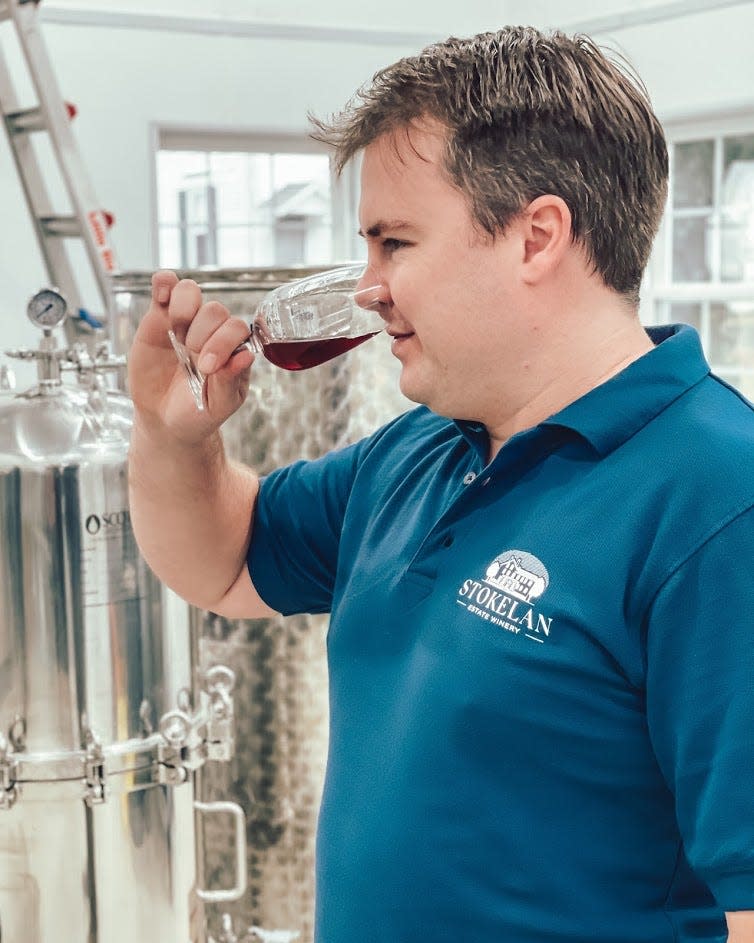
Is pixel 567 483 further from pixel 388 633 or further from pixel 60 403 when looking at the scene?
pixel 60 403

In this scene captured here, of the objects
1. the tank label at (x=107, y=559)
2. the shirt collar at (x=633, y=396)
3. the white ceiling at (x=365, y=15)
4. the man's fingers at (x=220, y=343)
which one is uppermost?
the white ceiling at (x=365, y=15)

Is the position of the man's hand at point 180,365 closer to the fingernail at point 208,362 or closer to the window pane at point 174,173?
the fingernail at point 208,362

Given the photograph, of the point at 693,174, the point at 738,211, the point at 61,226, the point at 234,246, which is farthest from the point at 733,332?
the point at 61,226

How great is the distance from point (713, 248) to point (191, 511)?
15.0 feet

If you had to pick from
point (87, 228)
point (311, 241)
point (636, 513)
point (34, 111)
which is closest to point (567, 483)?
point (636, 513)

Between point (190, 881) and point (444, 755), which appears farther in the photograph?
point (190, 881)

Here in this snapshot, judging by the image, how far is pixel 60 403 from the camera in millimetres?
1923

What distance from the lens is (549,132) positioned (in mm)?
1054

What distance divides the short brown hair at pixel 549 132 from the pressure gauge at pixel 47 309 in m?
1.08

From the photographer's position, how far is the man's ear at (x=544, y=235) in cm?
106

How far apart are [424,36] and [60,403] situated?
4.31 metres

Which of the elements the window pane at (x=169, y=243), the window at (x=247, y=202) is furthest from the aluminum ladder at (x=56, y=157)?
the window pane at (x=169, y=243)

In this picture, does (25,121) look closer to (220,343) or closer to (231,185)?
(231,185)

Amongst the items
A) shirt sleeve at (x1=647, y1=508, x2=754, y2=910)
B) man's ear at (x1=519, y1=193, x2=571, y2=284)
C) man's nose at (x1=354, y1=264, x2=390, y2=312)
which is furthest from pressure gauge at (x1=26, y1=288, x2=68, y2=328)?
shirt sleeve at (x1=647, y1=508, x2=754, y2=910)
